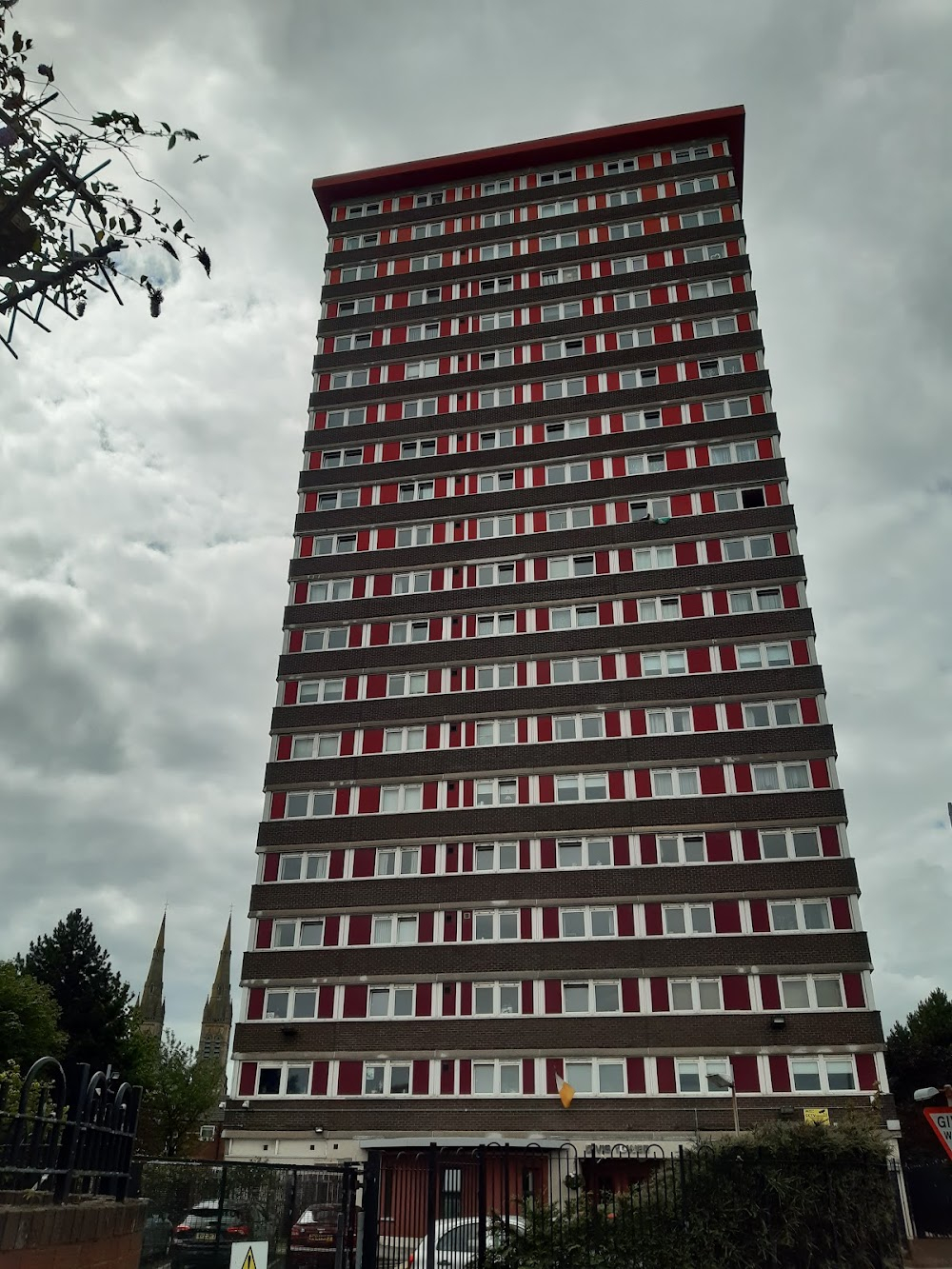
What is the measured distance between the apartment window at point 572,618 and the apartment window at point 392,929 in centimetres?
1470

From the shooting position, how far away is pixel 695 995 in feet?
129

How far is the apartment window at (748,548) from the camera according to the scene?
48.2 metres

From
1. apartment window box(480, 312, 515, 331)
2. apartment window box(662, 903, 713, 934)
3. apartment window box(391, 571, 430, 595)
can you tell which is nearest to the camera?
apartment window box(662, 903, 713, 934)

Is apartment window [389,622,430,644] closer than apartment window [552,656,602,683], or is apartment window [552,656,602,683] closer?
apartment window [552,656,602,683]

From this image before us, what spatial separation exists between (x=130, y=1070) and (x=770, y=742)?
146 ft

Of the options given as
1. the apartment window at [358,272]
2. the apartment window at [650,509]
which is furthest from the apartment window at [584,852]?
the apartment window at [358,272]

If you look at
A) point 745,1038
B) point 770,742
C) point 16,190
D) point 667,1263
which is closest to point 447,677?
point 770,742

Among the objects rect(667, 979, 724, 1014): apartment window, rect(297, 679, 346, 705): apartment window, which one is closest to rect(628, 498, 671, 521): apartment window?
rect(297, 679, 346, 705): apartment window

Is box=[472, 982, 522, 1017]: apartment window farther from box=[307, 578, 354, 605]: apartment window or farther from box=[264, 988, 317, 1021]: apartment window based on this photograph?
box=[307, 578, 354, 605]: apartment window

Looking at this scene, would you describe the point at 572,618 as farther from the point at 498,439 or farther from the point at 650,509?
the point at 498,439

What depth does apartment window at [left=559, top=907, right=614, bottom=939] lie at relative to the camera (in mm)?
41125

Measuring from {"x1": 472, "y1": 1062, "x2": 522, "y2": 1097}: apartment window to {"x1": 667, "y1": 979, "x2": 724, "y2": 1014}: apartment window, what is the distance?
6.50 meters

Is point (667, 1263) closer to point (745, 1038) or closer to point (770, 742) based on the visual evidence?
point (745, 1038)

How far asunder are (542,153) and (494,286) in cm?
1029
